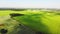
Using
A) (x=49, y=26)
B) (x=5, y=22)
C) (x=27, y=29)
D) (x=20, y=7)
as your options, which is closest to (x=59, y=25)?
(x=49, y=26)

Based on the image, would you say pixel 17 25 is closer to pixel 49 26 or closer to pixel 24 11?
pixel 24 11

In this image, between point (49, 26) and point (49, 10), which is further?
point (49, 10)

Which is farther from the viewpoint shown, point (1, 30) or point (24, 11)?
point (24, 11)

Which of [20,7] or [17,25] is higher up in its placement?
[20,7]
